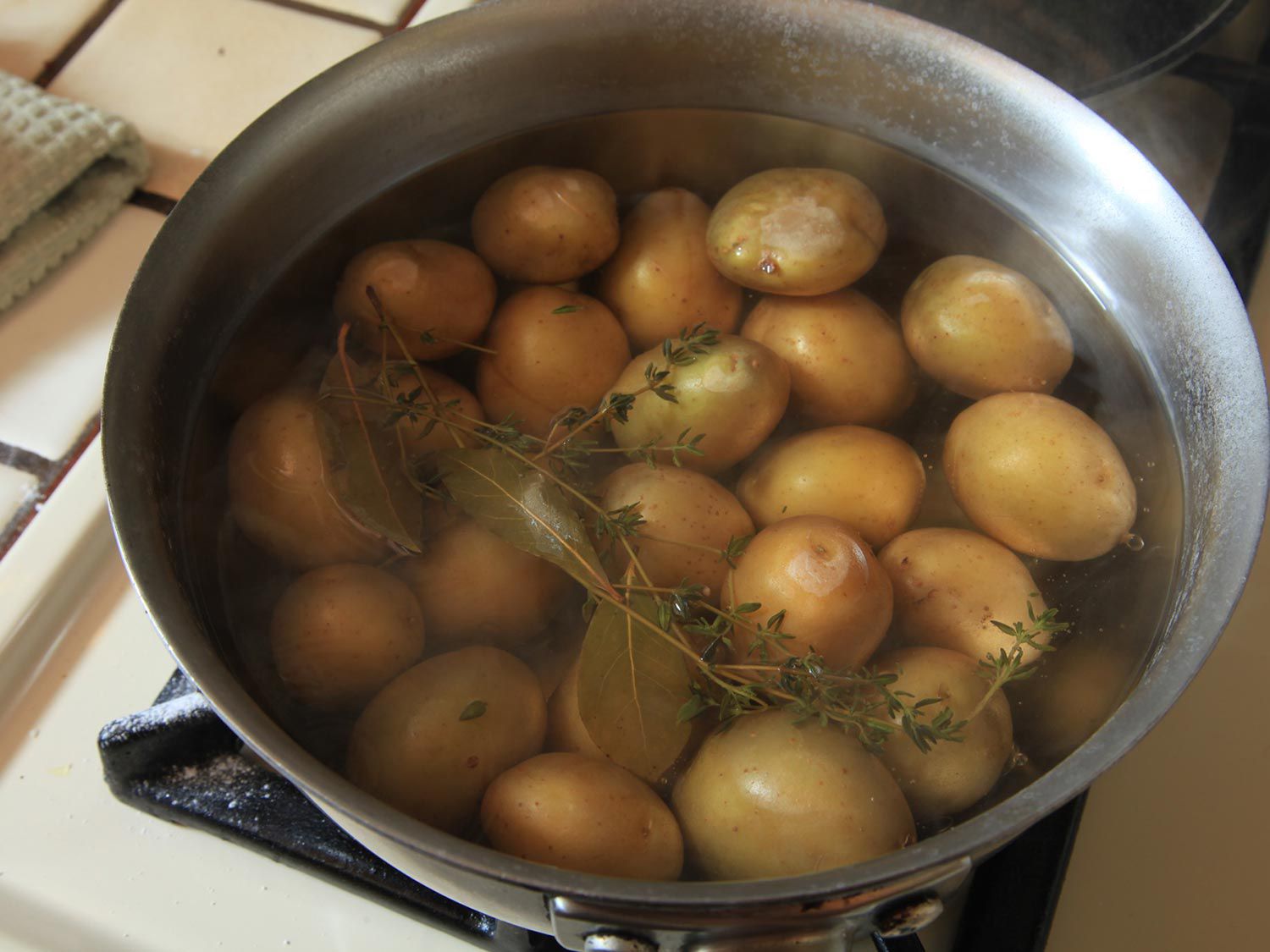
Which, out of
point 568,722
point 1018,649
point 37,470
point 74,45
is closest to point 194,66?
point 74,45

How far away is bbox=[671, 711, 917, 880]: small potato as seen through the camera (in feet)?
1.57

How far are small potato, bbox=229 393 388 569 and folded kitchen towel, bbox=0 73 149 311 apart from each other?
1.22 ft

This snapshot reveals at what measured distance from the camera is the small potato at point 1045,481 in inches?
22.7

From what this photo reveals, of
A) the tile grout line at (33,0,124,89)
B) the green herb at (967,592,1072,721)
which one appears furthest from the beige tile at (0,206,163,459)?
the green herb at (967,592,1072,721)

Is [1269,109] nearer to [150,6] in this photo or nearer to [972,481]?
[972,481]

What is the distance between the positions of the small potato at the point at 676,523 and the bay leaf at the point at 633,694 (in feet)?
0.13

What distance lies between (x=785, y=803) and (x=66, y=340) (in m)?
0.65

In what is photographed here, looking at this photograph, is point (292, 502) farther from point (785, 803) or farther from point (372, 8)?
point (372, 8)

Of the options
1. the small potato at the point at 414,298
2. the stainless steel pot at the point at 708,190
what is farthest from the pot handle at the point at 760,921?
the small potato at the point at 414,298

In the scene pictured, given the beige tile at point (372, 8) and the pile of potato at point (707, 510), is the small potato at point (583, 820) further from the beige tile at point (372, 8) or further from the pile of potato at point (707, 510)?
the beige tile at point (372, 8)

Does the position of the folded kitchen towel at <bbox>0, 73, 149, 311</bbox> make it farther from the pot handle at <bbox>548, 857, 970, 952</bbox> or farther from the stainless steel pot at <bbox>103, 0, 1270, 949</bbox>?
the pot handle at <bbox>548, 857, 970, 952</bbox>

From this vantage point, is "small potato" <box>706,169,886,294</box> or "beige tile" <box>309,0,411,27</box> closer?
"small potato" <box>706,169,886,294</box>

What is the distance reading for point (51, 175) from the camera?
0.83 m

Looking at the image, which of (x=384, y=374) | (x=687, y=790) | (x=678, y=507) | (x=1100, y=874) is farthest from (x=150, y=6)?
(x=1100, y=874)
